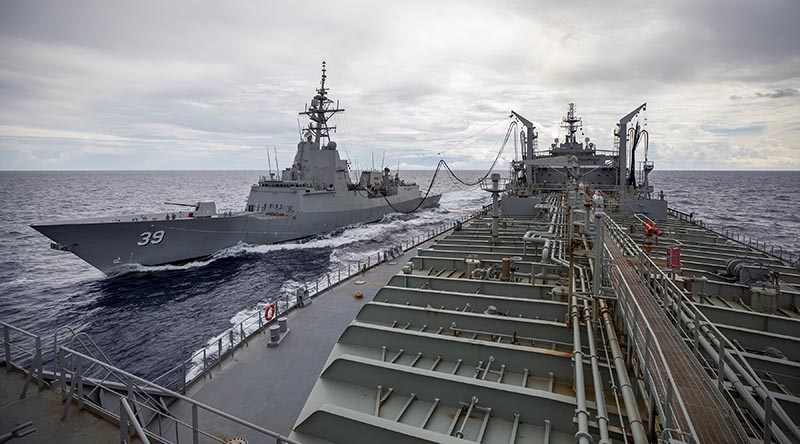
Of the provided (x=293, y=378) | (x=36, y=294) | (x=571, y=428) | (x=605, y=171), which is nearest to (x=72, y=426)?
(x=293, y=378)

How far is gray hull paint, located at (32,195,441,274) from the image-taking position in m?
24.7

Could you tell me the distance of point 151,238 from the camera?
27.5 metres

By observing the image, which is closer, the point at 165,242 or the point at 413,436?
the point at 413,436

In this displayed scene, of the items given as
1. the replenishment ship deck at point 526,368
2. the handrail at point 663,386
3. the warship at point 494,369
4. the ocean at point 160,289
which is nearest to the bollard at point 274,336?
the warship at point 494,369

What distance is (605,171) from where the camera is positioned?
120 ft

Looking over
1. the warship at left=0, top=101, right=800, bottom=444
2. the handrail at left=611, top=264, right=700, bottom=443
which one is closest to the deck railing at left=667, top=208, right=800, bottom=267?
the warship at left=0, top=101, right=800, bottom=444

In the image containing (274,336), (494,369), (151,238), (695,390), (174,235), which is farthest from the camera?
(174,235)

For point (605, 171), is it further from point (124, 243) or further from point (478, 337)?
point (124, 243)

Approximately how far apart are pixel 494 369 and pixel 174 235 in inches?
1145

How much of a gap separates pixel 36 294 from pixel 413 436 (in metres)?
28.7

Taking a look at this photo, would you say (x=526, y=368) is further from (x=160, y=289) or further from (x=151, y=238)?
(x=151, y=238)

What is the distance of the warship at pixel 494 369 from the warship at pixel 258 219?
17.2m

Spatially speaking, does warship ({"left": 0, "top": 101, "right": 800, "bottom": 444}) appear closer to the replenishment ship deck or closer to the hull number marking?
the replenishment ship deck

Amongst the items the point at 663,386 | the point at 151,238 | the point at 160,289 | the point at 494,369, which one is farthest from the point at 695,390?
the point at 151,238
